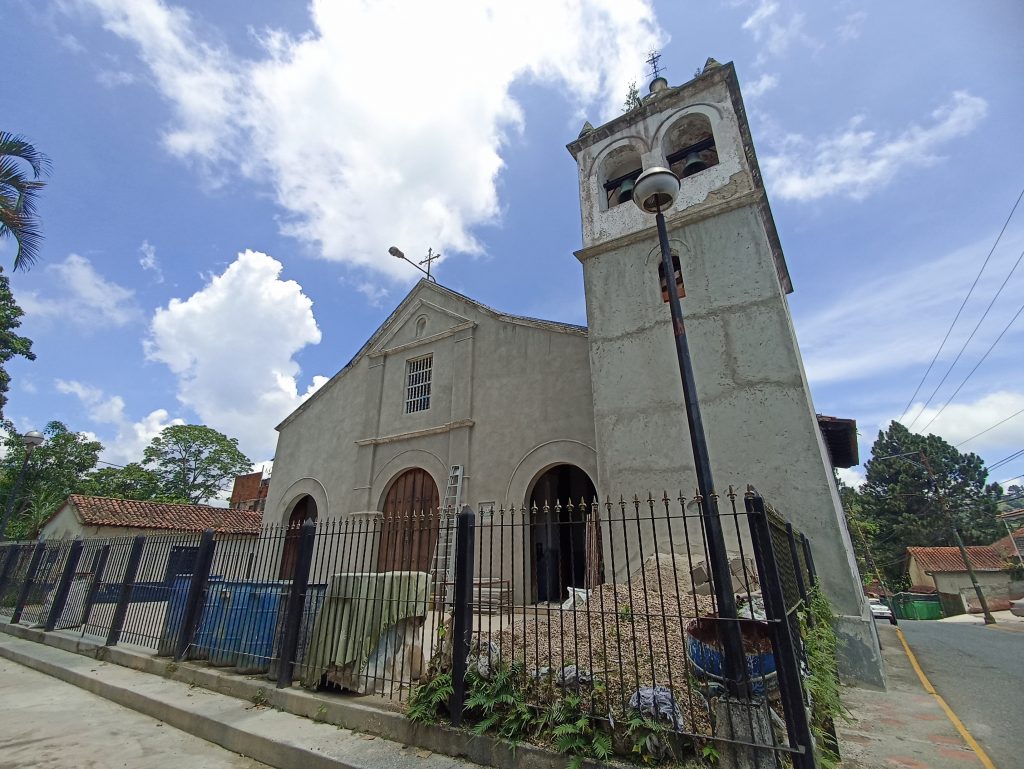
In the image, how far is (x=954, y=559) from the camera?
33.9 m

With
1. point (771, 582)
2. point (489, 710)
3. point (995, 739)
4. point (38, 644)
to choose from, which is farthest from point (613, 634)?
point (38, 644)

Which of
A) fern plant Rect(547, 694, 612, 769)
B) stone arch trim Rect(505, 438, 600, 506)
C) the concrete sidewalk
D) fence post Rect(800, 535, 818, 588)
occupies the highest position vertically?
stone arch trim Rect(505, 438, 600, 506)

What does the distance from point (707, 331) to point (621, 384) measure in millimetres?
1768

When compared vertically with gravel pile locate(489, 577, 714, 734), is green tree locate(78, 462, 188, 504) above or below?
above

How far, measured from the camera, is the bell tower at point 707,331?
709 cm

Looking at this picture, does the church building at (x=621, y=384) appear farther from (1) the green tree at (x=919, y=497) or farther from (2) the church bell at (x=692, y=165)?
(1) the green tree at (x=919, y=497)

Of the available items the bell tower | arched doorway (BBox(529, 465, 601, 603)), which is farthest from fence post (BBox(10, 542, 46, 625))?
the bell tower

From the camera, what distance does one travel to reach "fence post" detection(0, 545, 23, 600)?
1123 cm

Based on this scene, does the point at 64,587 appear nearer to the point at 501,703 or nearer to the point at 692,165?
the point at 501,703

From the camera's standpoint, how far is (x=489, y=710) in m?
3.82

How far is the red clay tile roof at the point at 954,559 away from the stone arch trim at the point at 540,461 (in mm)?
37937

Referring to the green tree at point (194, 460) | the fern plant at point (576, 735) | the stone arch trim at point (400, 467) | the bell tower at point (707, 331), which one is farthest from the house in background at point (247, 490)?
the fern plant at point (576, 735)

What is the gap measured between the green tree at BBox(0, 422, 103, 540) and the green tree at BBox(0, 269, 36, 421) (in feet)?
10.8

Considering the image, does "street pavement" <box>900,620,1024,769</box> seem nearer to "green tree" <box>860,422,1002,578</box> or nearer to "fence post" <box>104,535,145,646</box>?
"fence post" <box>104,535,145,646</box>
